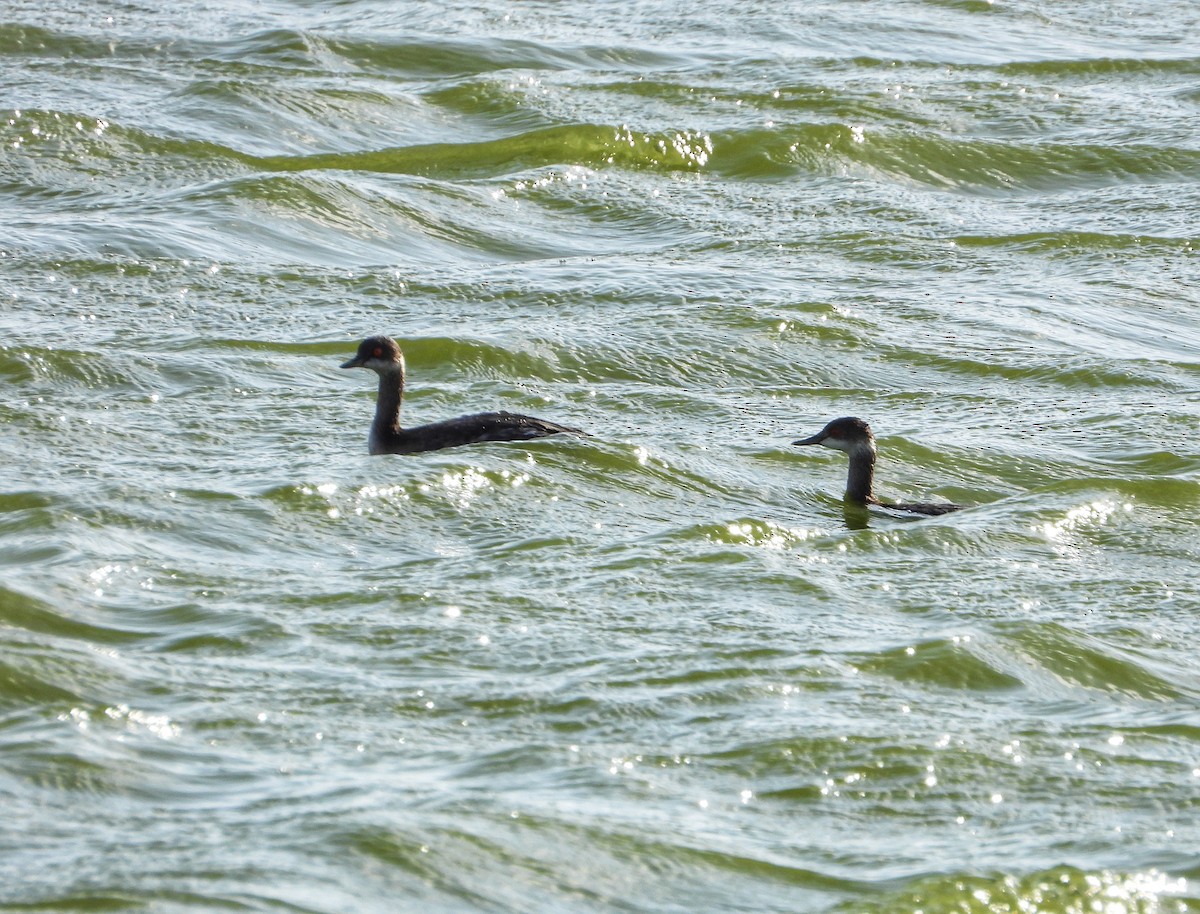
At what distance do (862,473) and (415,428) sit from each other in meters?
2.06

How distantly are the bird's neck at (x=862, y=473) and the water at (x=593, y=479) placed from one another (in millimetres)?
288

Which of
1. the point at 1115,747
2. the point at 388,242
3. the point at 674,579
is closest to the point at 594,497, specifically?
the point at 674,579

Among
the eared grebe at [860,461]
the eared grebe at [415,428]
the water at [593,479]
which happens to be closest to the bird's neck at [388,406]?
the eared grebe at [415,428]

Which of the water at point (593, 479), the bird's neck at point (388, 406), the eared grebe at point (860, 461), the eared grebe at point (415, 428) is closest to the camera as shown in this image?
the water at point (593, 479)

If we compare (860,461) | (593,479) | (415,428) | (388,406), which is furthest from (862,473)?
(388,406)

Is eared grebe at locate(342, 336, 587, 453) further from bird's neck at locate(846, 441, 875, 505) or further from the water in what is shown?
bird's neck at locate(846, 441, 875, 505)

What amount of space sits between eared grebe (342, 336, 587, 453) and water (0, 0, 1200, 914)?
0.14 metres

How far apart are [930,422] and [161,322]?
13.4 feet

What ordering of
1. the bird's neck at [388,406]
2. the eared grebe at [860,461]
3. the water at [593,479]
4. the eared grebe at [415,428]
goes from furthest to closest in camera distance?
the bird's neck at [388,406]
the eared grebe at [415,428]
the eared grebe at [860,461]
the water at [593,479]

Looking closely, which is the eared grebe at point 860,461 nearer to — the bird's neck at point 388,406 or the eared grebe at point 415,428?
the eared grebe at point 415,428

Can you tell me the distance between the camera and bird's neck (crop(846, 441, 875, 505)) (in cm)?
936

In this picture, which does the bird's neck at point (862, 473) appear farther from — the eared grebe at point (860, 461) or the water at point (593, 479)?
the water at point (593, 479)

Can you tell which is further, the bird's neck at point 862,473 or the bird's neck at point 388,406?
the bird's neck at point 388,406

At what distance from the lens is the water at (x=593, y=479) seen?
6070 mm
